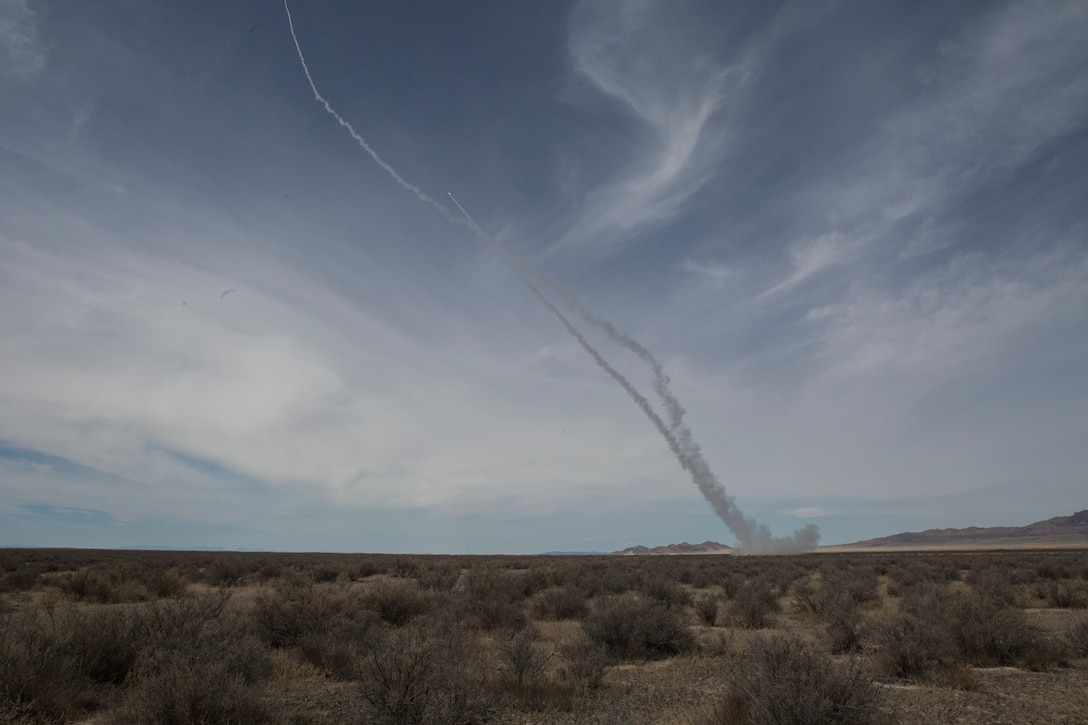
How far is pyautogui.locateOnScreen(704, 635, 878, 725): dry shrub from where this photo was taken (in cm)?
650

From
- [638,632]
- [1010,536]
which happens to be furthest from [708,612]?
[1010,536]

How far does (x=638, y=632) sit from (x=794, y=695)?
605 centimetres

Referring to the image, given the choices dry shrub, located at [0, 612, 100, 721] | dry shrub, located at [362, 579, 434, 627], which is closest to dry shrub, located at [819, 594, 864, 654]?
dry shrub, located at [362, 579, 434, 627]

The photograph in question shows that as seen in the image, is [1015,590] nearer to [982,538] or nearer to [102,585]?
[102,585]

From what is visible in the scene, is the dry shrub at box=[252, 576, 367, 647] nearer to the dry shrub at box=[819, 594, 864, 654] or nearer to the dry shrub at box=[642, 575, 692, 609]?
the dry shrub at box=[642, 575, 692, 609]

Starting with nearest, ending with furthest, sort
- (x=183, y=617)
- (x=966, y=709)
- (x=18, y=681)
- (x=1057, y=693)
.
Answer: (x=18, y=681)
(x=966, y=709)
(x=1057, y=693)
(x=183, y=617)

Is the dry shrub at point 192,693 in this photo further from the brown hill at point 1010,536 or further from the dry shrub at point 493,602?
the brown hill at point 1010,536

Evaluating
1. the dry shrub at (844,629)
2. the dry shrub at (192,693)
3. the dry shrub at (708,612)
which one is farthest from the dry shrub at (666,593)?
the dry shrub at (192,693)

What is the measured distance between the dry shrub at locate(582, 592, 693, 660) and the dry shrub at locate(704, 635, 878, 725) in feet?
15.1

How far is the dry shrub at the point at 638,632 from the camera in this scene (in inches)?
480

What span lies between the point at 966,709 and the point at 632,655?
574 centimetres

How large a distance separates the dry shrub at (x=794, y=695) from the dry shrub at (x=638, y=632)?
15.1 feet

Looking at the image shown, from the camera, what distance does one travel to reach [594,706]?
8.68 m

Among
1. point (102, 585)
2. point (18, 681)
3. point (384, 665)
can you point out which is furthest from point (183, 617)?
point (102, 585)
